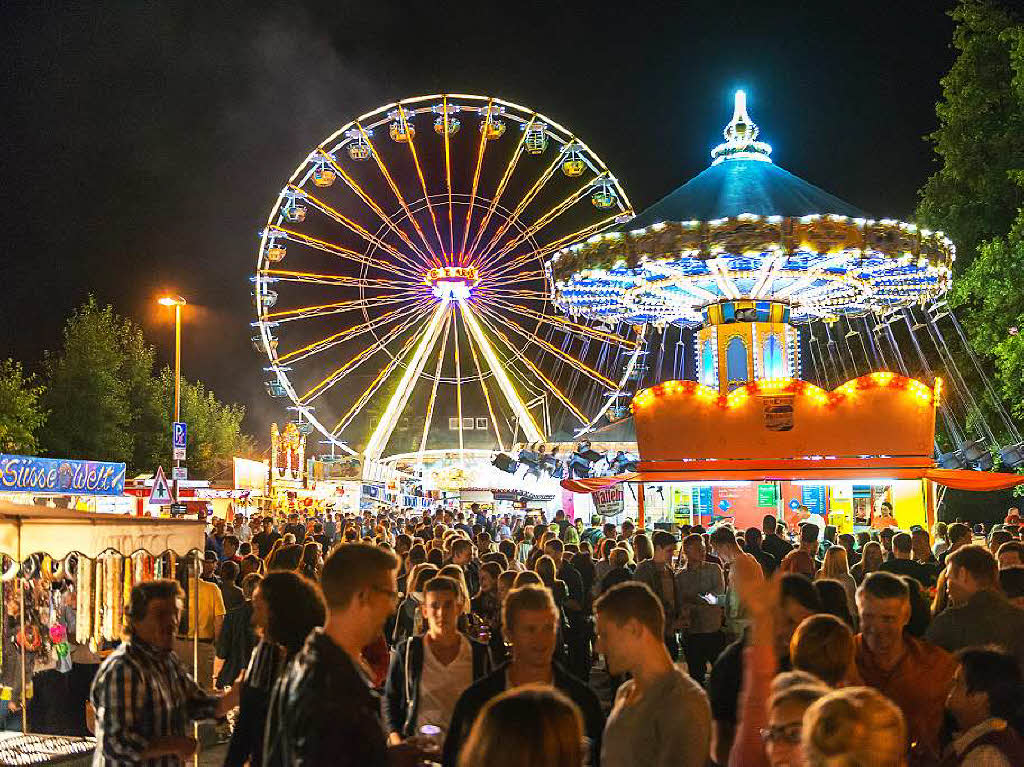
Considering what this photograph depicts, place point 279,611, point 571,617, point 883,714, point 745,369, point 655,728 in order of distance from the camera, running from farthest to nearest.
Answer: point 745,369
point 571,617
point 279,611
point 655,728
point 883,714

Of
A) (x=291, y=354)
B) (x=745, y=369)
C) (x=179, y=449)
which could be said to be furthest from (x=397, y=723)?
(x=291, y=354)

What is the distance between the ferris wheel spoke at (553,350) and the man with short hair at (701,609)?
73.0 ft

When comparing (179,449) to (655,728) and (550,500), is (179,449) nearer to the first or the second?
(550,500)

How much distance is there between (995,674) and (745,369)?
20328 mm

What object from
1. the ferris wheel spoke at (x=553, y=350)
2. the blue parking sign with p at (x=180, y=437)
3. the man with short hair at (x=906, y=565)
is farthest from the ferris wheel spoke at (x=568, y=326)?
the man with short hair at (x=906, y=565)

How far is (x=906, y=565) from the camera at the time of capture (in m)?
10.2

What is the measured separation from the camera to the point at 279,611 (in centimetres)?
443

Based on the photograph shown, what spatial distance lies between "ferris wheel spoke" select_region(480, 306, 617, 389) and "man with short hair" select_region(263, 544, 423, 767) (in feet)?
94.5

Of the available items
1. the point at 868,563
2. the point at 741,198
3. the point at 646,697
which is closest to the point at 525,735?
the point at 646,697

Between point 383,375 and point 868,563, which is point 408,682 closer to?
point 868,563

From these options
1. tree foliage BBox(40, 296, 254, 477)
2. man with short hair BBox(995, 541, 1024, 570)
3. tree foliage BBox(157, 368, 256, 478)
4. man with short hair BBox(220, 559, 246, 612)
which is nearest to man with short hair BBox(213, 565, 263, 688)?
man with short hair BBox(220, 559, 246, 612)

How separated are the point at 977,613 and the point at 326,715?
4.08 m

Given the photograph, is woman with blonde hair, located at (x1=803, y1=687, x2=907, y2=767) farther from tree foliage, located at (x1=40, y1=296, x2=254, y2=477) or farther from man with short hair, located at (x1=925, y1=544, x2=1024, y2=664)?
tree foliage, located at (x1=40, y1=296, x2=254, y2=477)

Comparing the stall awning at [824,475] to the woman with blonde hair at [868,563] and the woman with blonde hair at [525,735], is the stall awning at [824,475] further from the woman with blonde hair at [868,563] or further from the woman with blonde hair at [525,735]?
the woman with blonde hair at [525,735]
